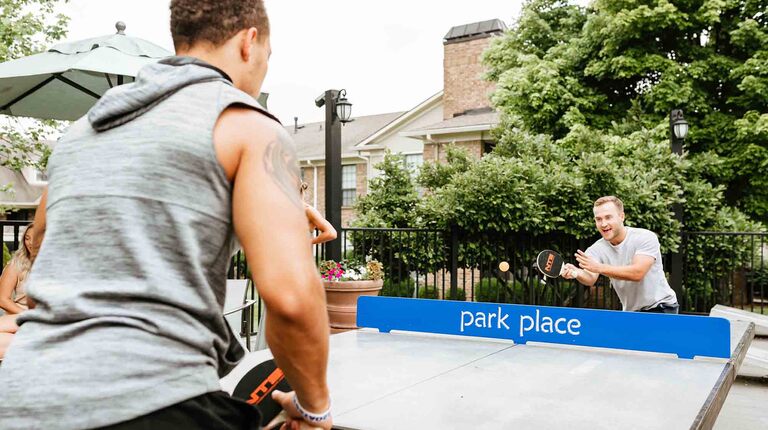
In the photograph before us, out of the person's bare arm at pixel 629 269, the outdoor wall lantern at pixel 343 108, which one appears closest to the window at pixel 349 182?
the outdoor wall lantern at pixel 343 108

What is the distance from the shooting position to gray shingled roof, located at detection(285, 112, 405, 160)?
29234 millimetres

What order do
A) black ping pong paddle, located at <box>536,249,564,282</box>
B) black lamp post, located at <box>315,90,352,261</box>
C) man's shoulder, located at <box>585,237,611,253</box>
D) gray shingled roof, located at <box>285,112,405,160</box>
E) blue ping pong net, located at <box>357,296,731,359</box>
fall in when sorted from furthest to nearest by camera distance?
gray shingled roof, located at <box>285,112,405,160</box> < black lamp post, located at <box>315,90,352,261</box> < man's shoulder, located at <box>585,237,611,253</box> < black ping pong paddle, located at <box>536,249,564,282</box> < blue ping pong net, located at <box>357,296,731,359</box>

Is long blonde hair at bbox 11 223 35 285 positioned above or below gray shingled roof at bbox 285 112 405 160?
below

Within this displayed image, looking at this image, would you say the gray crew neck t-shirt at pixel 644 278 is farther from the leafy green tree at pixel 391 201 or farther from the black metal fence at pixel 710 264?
the leafy green tree at pixel 391 201

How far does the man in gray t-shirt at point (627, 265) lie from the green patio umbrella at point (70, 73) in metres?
4.34

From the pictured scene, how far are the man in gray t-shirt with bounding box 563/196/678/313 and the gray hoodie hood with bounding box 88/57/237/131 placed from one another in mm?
4760

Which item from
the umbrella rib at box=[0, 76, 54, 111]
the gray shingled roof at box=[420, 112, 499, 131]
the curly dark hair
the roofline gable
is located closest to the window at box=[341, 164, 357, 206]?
the roofline gable

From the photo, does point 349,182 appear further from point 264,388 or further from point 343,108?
point 264,388

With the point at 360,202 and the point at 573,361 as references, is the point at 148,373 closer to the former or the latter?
the point at 573,361

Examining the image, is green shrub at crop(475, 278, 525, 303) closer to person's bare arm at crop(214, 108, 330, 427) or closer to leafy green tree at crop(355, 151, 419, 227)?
leafy green tree at crop(355, 151, 419, 227)

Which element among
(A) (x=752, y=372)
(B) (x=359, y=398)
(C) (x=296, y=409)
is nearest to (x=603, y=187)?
(A) (x=752, y=372)

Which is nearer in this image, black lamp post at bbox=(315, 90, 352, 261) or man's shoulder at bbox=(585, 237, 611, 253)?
man's shoulder at bbox=(585, 237, 611, 253)

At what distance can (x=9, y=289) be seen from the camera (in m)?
5.04

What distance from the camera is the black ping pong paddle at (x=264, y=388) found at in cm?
181
